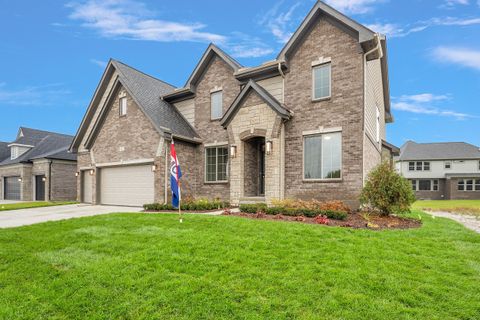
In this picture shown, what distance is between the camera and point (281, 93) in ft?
42.3

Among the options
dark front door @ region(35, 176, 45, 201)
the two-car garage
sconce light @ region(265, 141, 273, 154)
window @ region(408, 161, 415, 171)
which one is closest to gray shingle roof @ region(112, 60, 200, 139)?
the two-car garage

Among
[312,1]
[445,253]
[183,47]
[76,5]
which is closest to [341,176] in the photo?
[445,253]

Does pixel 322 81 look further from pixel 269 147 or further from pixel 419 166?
pixel 419 166

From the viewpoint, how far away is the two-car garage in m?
14.5

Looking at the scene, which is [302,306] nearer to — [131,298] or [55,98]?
[131,298]

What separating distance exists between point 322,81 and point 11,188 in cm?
3037

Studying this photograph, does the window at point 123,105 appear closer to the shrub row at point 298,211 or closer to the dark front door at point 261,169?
the dark front door at point 261,169

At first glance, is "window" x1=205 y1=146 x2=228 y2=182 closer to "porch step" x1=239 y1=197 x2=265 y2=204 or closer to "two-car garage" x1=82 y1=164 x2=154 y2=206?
"porch step" x1=239 y1=197 x2=265 y2=204

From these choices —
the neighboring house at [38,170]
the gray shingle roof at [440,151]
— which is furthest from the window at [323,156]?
the gray shingle roof at [440,151]

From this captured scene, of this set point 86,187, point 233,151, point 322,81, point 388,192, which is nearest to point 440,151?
point 322,81

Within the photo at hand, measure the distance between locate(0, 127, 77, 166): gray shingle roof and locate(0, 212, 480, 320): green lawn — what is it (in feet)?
64.7

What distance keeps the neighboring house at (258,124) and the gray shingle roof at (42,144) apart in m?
8.47

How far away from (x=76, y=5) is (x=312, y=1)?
39.0ft

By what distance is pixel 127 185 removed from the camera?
51.2 feet
